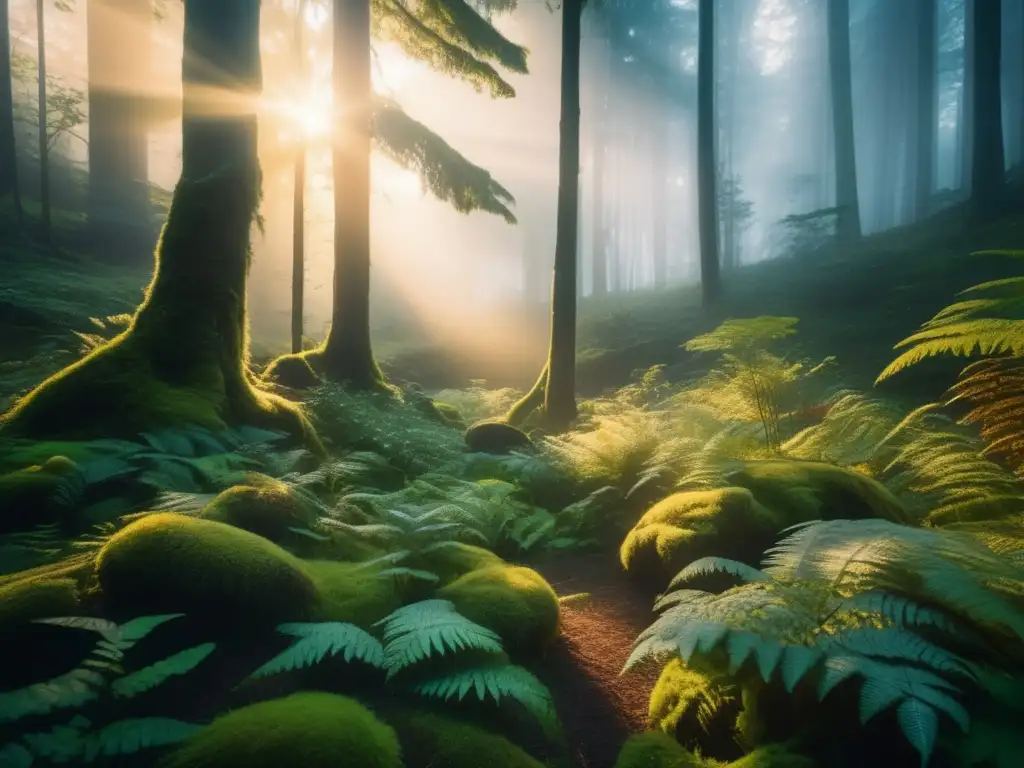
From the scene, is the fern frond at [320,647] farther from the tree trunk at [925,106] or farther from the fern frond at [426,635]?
the tree trunk at [925,106]

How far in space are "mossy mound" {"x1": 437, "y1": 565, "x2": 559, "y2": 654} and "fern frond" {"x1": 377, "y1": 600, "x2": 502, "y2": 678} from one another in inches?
11.8

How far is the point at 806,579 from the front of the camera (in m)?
2.20

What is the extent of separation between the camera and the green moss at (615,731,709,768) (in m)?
2.03

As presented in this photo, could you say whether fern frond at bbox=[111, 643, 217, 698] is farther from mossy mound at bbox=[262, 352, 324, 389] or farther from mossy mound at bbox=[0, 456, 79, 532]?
mossy mound at bbox=[262, 352, 324, 389]

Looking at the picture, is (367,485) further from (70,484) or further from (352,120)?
(352,120)

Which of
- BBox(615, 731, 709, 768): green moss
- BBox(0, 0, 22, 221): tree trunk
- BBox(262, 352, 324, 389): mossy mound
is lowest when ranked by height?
BBox(615, 731, 709, 768): green moss

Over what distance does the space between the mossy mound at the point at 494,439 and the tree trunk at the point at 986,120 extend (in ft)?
49.9

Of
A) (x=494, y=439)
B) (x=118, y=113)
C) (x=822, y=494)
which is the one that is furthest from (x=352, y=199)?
(x=118, y=113)

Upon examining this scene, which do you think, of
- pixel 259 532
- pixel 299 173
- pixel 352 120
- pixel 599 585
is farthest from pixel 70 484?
pixel 299 173

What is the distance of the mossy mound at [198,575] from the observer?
7.85ft

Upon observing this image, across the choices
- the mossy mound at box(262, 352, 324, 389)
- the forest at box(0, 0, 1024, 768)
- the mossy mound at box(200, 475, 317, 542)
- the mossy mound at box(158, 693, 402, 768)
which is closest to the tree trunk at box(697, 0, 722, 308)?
the forest at box(0, 0, 1024, 768)

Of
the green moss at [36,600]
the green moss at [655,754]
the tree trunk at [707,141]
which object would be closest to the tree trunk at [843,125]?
the tree trunk at [707,141]

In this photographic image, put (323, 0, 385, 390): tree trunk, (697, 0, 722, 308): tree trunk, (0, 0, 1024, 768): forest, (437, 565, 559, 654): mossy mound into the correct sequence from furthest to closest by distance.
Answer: (697, 0, 722, 308): tree trunk < (323, 0, 385, 390): tree trunk < (437, 565, 559, 654): mossy mound < (0, 0, 1024, 768): forest

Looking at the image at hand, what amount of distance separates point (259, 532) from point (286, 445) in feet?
8.17
